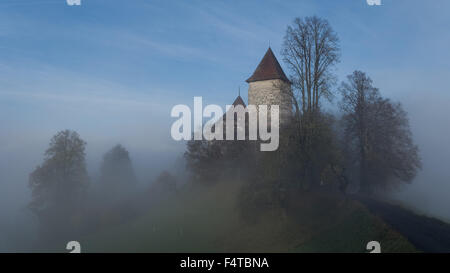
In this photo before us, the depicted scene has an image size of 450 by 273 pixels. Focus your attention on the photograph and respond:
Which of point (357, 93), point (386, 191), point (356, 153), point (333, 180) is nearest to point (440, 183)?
point (386, 191)

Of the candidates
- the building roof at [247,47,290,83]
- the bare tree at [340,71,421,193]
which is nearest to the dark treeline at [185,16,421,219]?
the bare tree at [340,71,421,193]

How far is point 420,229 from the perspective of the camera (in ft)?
37.9

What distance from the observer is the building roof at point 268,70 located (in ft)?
101

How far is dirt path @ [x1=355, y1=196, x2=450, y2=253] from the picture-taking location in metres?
9.73

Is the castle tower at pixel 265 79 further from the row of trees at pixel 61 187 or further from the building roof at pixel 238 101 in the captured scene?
the row of trees at pixel 61 187

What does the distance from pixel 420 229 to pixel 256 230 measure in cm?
750

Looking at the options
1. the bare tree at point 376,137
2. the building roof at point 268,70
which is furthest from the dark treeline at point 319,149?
the building roof at point 268,70

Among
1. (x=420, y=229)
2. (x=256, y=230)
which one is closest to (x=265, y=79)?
(x=256, y=230)

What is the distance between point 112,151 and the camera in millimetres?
44031

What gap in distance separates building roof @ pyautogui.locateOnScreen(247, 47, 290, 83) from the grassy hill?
477 inches

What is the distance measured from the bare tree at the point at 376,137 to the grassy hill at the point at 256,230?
29.8 ft

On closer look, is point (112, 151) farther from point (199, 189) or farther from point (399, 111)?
point (399, 111)

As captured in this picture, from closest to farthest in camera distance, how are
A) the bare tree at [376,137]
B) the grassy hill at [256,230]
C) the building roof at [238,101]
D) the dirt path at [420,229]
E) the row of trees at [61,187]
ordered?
the dirt path at [420,229] → the grassy hill at [256,230] → the bare tree at [376,137] → the row of trees at [61,187] → the building roof at [238,101]

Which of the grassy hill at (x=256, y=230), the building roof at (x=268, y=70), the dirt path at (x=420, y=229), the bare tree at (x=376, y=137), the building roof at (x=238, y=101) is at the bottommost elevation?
the grassy hill at (x=256, y=230)
